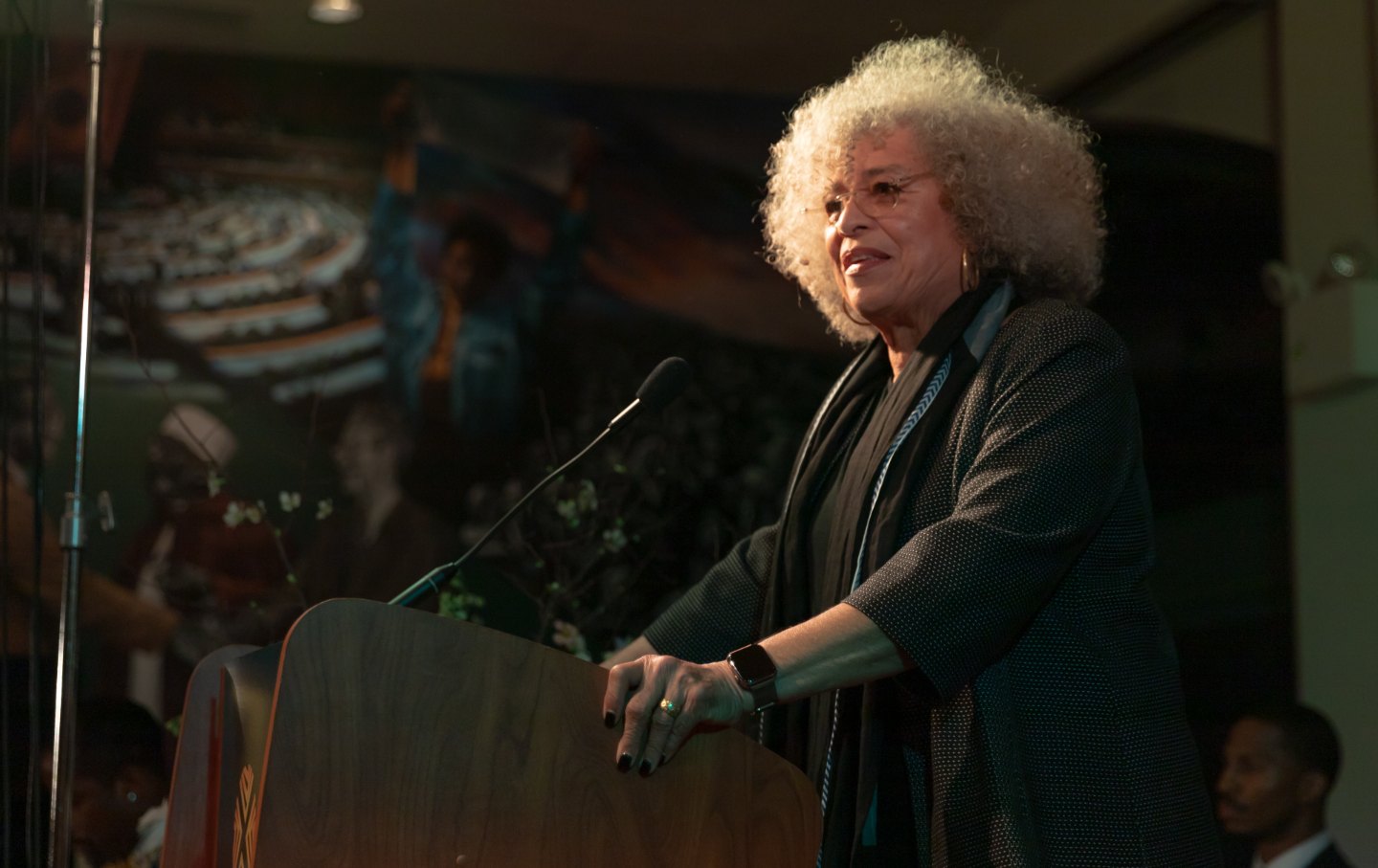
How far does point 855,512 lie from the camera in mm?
1740

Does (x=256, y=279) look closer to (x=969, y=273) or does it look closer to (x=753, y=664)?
(x=969, y=273)

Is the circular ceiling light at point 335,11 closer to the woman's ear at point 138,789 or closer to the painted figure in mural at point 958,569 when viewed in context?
the woman's ear at point 138,789

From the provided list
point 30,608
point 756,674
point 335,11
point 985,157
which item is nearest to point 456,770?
point 756,674

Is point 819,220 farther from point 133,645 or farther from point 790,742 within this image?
point 133,645

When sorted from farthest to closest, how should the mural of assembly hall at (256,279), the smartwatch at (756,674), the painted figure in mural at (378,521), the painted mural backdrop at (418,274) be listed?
the mural of assembly hall at (256,279) → the painted mural backdrop at (418,274) → the painted figure in mural at (378,521) → the smartwatch at (756,674)

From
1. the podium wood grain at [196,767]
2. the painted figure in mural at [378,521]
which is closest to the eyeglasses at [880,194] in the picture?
the podium wood grain at [196,767]

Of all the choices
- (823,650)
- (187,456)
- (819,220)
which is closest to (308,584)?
(187,456)

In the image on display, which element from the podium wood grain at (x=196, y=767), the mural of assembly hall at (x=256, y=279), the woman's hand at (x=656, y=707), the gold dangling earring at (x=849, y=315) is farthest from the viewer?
the mural of assembly hall at (x=256, y=279)

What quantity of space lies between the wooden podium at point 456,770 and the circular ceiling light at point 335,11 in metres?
2.63

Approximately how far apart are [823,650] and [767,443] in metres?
2.08

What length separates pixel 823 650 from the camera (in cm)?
143

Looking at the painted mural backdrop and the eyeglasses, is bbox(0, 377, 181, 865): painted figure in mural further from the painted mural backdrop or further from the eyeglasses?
the eyeglasses

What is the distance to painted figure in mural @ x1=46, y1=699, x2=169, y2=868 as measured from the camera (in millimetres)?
Result: 2732

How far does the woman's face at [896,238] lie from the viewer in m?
1.91
